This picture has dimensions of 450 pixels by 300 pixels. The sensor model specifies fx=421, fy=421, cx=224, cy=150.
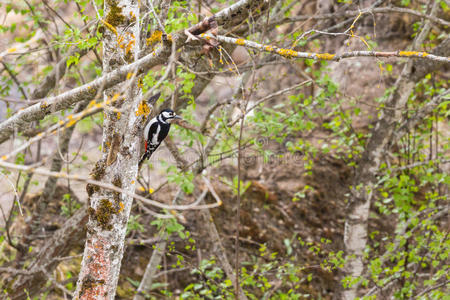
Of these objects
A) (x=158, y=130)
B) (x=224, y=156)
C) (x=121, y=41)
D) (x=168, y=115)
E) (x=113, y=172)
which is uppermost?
(x=121, y=41)

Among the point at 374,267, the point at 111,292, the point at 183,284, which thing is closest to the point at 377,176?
the point at 374,267

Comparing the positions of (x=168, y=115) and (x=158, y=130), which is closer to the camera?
(x=158, y=130)

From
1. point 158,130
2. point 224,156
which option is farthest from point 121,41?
point 224,156

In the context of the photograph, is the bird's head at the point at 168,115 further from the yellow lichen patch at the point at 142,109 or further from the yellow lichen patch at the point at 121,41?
the yellow lichen patch at the point at 121,41

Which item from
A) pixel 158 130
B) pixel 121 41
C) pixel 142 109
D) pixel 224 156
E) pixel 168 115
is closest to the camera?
pixel 121 41

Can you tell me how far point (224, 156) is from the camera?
5098 mm

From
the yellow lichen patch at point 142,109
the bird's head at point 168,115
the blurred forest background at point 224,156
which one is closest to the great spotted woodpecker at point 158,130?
the bird's head at point 168,115

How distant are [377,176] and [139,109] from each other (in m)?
3.44

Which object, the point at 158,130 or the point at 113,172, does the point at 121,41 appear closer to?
the point at 113,172

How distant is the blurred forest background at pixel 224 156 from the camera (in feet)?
7.95

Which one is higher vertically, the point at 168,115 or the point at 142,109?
the point at 168,115

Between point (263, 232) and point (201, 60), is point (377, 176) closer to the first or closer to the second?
point (263, 232)

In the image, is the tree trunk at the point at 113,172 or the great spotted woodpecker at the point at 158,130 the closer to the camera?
the tree trunk at the point at 113,172

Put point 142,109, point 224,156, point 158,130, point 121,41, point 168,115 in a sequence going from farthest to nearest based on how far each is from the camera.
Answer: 1. point 224,156
2. point 168,115
3. point 158,130
4. point 142,109
5. point 121,41
